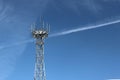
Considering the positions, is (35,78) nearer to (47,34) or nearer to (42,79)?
(42,79)

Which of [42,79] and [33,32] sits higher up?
[33,32]

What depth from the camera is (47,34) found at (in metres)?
139

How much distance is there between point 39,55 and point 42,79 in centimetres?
597

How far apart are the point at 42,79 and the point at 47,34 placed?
10664 mm

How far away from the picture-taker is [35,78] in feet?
447

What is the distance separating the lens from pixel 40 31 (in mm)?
139125

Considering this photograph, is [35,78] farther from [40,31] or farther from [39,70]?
[40,31]

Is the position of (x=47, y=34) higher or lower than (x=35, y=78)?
higher

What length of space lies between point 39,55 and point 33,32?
551cm

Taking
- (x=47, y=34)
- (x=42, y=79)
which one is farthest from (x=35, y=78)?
(x=47, y=34)

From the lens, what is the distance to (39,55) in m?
138

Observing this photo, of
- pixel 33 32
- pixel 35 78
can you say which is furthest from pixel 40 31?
pixel 35 78

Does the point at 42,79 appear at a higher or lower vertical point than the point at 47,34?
lower

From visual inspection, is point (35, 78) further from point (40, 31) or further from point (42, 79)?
point (40, 31)
